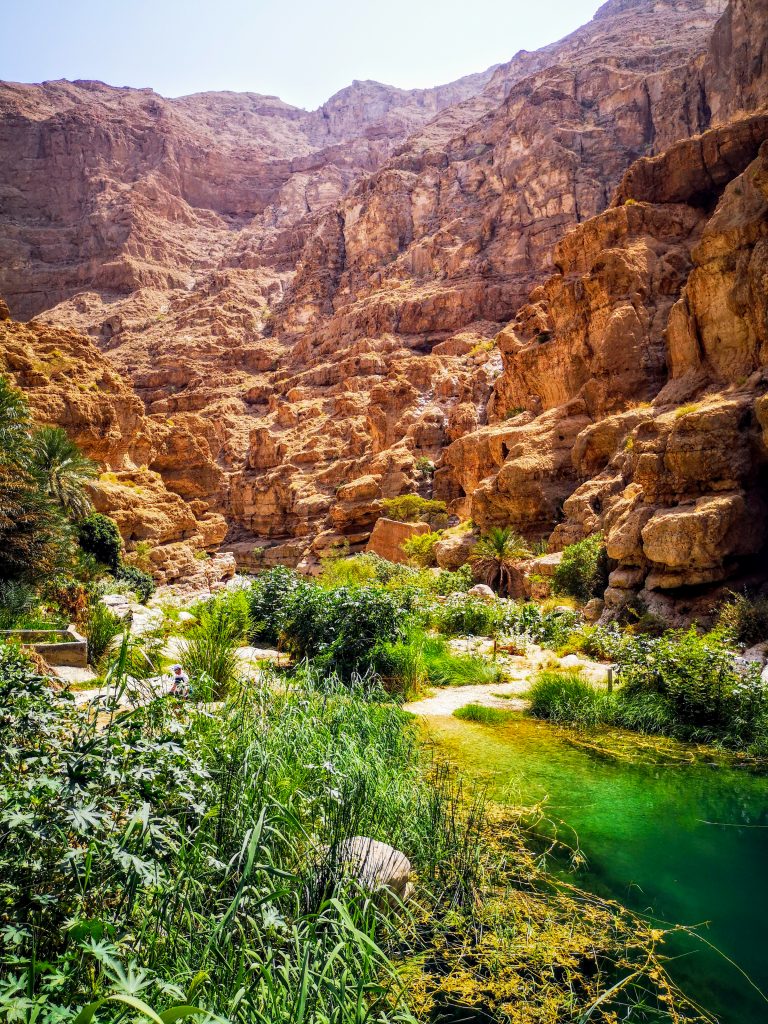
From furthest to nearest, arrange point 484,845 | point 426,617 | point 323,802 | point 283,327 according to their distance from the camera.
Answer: point 283,327 → point 426,617 → point 484,845 → point 323,802

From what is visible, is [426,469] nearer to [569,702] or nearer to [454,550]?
[454,550]

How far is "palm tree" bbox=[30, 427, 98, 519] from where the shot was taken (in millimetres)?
21062

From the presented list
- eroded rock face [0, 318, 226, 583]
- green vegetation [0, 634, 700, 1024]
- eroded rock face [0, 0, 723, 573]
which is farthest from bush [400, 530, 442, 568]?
green vegetation [0, 634, 700, 1024]

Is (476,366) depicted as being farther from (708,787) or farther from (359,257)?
(708,787)

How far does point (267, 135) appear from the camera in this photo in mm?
133375

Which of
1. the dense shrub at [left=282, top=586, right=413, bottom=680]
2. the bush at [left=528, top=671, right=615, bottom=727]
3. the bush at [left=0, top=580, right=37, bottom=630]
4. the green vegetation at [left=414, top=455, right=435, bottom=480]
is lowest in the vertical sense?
the bush at [left=528, top=671, right=615, bottom=727]

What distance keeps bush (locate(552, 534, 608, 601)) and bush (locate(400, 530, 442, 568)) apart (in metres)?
10.5

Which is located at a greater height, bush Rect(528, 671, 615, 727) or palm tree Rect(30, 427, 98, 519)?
palm tree Rect(30, 427, 98, 519)

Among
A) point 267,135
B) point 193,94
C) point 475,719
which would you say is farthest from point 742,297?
point 193,94

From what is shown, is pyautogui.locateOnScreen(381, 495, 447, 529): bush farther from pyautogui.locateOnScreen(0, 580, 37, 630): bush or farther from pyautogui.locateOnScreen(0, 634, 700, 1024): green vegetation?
pyautogui.locateOnScreen(0, 634, 700, 1024): green vegetation

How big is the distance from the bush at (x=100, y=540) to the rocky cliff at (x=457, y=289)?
16749 mm

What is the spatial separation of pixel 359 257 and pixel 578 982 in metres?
79.7

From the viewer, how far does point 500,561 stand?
899 inches

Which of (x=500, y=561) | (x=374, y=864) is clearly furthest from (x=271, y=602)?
(x=500, y=561)
